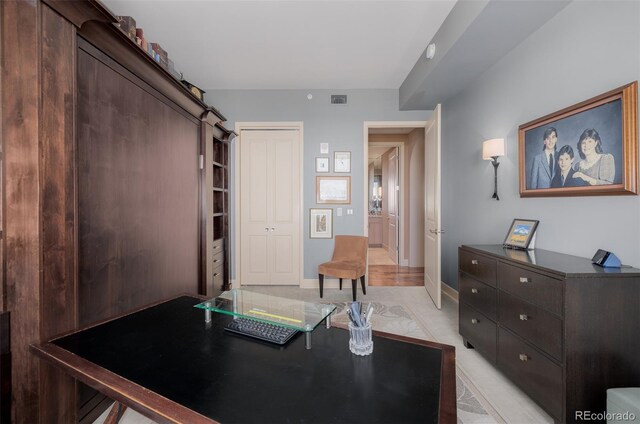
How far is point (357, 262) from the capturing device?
373 cm

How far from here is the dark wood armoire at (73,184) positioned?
48.3 inches

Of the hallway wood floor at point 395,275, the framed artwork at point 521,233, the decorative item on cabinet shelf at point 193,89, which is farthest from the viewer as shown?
the hallway wood floor at point 395,275

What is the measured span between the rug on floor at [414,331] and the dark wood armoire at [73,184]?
1.91m

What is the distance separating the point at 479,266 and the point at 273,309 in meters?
1.71

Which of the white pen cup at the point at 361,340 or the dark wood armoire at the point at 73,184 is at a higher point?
the dark wood armoire at the point at 73,184

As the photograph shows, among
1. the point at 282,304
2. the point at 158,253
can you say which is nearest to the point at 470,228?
the point at 282,304

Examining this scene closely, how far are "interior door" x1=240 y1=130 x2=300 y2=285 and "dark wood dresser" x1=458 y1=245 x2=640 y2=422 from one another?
2899 millimetres

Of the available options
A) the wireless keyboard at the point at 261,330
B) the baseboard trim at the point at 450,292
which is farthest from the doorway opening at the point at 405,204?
the wireless keyboard at the point at 261,330

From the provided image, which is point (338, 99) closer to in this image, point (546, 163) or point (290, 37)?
point (290, 37)

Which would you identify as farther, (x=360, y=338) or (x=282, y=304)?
(x=282, y=304)

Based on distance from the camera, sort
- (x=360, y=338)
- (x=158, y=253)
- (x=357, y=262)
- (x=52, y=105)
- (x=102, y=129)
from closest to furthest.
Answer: (x=360, y=338), (x=52, y=105), (x=102, y=129), (x=158, y=253), (x=357, y=262)

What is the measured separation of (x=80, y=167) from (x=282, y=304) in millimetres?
1287

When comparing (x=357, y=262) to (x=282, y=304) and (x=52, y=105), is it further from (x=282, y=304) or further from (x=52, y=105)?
(x=52, y=105)

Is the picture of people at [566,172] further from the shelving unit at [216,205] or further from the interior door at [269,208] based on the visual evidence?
the shelving unit at [216,205]
